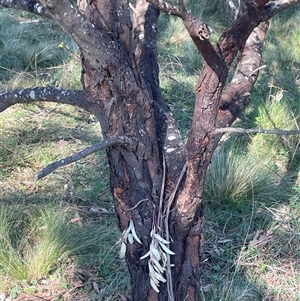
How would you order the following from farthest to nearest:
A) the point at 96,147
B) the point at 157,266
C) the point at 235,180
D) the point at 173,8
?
the point at 235,180 → the point at 157,266 → the point at 96,147 → the point at 173,8

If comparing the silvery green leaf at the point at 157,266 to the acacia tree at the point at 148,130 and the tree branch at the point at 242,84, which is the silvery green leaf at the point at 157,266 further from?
the tree branch at the point at 242,84

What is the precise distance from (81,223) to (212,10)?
18.4ft

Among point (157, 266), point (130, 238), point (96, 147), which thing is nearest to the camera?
point (96, 147)

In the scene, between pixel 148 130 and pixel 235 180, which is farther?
pixel 235 180

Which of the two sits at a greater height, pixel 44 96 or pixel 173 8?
pixel 173 8

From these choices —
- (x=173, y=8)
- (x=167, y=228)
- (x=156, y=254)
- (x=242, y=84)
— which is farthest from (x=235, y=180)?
(x=173, y=8)

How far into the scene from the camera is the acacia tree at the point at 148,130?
2.11m

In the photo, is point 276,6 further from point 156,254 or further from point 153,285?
point 153,285

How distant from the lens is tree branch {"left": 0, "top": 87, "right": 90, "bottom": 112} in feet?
7.45

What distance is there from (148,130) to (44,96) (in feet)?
1.59

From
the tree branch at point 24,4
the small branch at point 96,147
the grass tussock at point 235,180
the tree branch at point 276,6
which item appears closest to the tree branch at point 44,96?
the small branch at point 96,147

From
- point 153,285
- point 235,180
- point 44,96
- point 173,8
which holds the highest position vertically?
point 173,8

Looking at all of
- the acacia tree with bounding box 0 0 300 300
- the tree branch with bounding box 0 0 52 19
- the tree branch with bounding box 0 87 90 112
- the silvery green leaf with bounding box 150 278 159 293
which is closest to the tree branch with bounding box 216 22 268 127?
the acacia tree with bounding box 0 0 300 300

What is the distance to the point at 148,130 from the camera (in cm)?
232
